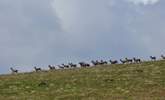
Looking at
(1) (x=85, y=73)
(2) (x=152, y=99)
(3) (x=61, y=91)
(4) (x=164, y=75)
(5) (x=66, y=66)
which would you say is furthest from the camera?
(5) (x=66, y=66)

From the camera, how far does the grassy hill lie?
6259 cm

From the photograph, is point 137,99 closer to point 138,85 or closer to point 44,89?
point 138,85

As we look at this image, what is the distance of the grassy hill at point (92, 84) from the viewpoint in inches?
2464

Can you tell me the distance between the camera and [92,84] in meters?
69.6

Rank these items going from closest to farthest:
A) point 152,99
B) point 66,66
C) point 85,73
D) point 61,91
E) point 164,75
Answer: point 152,99 → point 61,91 → point 164,75 → point 85,73 → point 66,66

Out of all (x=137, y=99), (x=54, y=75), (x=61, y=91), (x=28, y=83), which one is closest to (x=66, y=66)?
(x=54, y=75)

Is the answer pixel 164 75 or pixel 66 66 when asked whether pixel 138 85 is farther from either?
pixel 66 66

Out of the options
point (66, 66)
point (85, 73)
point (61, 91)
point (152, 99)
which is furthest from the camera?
point (66, 66)

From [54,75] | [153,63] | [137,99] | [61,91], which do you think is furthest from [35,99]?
[153,63]

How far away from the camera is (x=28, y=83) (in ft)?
240

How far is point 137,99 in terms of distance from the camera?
58812mm

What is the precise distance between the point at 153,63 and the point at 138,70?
609 centimetres

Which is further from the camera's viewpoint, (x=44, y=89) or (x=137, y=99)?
(x=44, y=89)

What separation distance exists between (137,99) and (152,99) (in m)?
1.34
